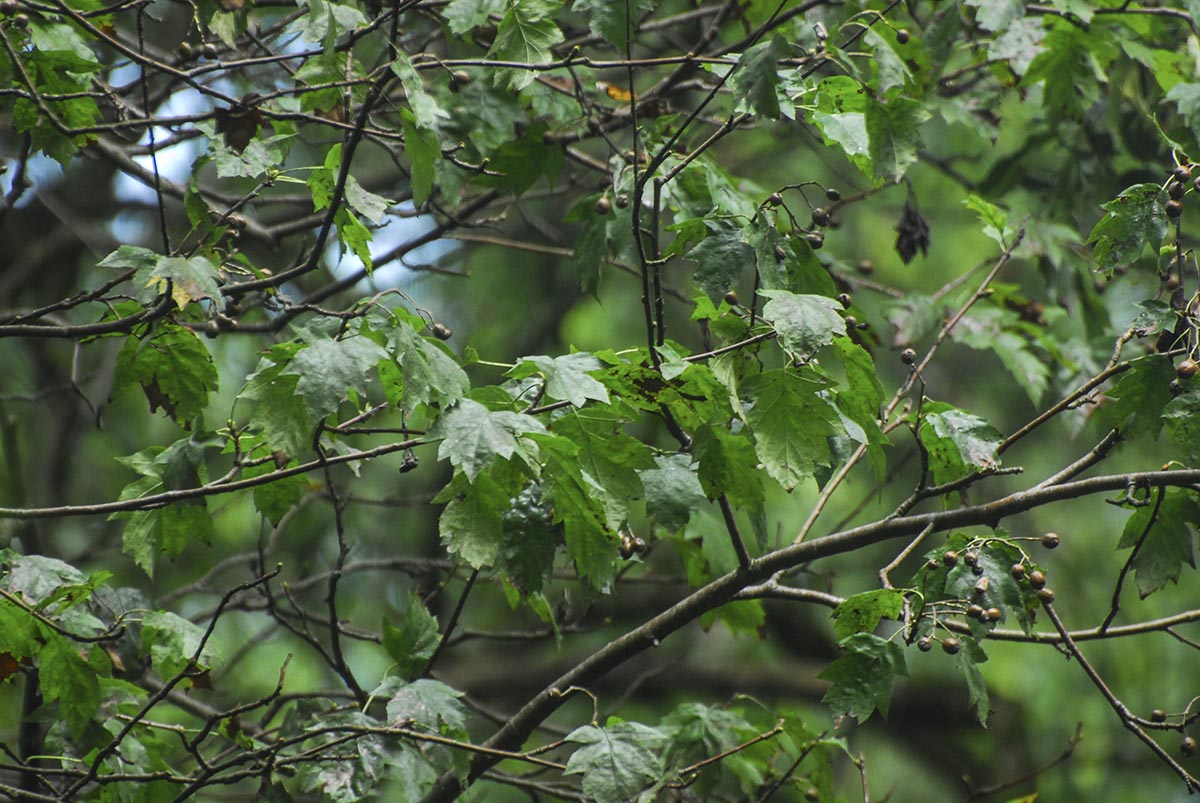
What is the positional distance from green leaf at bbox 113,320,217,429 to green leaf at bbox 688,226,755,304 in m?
1.07

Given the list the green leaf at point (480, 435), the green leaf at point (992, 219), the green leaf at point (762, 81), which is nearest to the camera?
the green leaf at point (480, 435)

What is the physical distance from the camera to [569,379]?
2.07 m

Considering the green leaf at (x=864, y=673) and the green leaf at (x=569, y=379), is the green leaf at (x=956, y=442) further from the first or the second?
the green leaf at (x=569, y=379)

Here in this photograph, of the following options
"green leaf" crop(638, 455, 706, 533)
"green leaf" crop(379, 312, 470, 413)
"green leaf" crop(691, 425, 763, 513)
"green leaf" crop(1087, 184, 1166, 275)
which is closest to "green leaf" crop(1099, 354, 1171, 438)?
"green leaf" crop(1087, 184, 1166, 275)

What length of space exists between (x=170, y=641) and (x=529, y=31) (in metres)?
1.65

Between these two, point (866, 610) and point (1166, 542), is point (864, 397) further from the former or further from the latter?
point (1166, 542)

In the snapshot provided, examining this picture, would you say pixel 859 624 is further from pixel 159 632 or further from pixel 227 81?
pixel 227 81

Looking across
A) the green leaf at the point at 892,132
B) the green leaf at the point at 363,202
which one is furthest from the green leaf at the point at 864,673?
the green leaf at the point at 363,202

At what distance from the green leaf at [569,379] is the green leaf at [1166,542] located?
Answer: 3.98 feet

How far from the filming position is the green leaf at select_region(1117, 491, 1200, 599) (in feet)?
7.72

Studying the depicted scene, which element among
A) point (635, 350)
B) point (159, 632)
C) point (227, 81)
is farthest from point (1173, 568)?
point (227, 81)

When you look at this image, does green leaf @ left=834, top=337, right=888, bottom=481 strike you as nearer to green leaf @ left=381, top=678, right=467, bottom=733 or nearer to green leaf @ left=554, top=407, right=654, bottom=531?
green leaf @ left=554, top=407, right=654, bottom=531

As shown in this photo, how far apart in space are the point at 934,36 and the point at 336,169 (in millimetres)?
1859

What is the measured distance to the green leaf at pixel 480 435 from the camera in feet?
6.48
